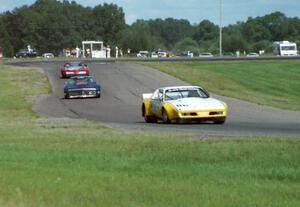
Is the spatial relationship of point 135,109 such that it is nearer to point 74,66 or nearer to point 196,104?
point 196,104

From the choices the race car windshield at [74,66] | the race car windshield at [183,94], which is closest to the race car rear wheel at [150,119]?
the race car windshield at [183,94]

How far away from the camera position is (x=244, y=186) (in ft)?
30.0

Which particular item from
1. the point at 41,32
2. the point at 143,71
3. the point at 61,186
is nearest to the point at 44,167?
the point at 61,186

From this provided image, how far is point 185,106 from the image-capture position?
25250 mm

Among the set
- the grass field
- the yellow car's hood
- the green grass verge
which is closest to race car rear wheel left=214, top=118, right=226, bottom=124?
the yellow car's hood

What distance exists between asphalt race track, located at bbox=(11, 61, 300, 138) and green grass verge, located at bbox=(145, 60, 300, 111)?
2.01 meters

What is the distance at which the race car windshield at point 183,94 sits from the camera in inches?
1043

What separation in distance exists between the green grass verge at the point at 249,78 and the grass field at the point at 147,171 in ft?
80.4

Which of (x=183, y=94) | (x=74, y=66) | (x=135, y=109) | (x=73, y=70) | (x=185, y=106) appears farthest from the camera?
(x=74, y=66)

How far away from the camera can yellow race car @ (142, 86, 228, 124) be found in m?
25.1

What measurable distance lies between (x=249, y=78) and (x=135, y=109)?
25.5m

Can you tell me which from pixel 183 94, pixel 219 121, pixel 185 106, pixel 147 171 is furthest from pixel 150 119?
pixel 147 171

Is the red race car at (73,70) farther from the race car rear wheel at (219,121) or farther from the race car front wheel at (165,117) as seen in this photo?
the race car rear wheel at (219,121)

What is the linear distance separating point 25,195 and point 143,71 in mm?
56424
